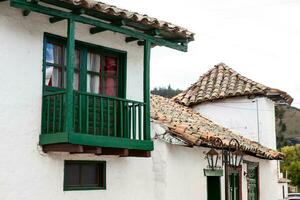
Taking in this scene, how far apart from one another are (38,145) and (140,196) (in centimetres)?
288

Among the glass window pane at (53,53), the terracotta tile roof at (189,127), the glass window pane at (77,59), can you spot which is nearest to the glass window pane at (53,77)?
the glass window pane at (53,53)

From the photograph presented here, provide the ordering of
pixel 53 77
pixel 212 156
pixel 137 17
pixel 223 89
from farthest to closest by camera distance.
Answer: pixel 223 89, pixel 212 156, pixel 137 17, pixel 53 77

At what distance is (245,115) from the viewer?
1769cm

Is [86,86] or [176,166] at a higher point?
[86,86]

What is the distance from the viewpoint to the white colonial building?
9234 mm

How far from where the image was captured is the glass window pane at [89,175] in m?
10.5

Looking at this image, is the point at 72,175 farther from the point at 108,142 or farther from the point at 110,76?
the point at 110,76

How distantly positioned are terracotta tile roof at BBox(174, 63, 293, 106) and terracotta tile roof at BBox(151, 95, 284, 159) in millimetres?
710

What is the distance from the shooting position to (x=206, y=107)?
18109 mm

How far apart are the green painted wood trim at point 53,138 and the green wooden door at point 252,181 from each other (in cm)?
855

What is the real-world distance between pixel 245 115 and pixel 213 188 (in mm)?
4108

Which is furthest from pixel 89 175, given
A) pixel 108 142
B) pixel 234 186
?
pixel 234 186

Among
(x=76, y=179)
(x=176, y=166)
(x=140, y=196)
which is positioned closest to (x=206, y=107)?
(x=176, y=166)

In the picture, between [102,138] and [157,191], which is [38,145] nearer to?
[102,138]
